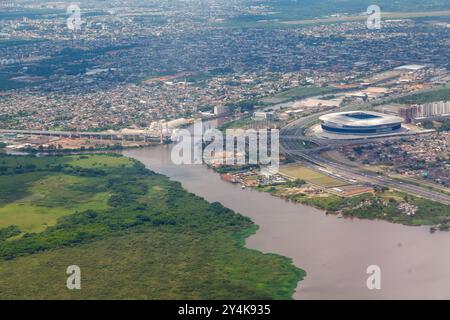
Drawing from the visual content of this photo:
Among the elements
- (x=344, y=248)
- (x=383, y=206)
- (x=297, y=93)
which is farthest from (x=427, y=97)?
(x=344, y=248)

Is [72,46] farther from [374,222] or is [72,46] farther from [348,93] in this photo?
[374,222]

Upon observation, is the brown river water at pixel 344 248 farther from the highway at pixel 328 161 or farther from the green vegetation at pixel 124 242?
the highway at pixel 328 161

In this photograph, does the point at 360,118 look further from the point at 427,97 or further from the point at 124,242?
the point at 124,242

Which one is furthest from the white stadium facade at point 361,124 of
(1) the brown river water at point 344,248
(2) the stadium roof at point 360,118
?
(1) the brown river water at point 344,248

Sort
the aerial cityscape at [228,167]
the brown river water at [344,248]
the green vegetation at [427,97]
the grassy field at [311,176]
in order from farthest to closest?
1. the green vegetation at [427,97]
2. the grassy field at [311,176]
3. the aerial cityscape at [228,167]
4. the brown river water at [344,248]

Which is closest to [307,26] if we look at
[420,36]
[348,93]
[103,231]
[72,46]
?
[420,36]

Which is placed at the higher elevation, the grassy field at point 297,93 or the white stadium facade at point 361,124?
the white stadium facade at point 361,124
